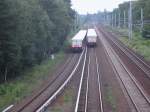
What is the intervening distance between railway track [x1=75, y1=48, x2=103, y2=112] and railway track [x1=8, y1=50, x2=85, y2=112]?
5.02ft

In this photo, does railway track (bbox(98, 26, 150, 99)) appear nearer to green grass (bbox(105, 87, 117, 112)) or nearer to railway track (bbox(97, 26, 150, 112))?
railway track (bbox(97, 26, 150, 112))

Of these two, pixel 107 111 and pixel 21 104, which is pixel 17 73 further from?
pixel 107 111

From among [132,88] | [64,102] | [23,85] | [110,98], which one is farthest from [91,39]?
[64,102]

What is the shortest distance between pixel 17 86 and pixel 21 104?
5.66m

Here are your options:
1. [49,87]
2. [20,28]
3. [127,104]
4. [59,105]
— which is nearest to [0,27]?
[20,28]

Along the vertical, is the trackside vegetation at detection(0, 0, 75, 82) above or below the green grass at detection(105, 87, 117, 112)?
above

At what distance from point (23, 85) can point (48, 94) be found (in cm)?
374

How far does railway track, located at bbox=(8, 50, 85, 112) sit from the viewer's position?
2685 centimetres

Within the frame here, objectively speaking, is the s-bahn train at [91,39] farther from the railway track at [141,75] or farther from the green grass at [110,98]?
the green grass at [110,98]

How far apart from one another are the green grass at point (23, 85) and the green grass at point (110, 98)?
6.21m

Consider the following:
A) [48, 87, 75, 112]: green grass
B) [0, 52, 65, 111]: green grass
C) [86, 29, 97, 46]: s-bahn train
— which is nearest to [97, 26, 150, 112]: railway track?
→ [48, 87, 75, 112]: green grass

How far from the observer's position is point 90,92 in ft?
105

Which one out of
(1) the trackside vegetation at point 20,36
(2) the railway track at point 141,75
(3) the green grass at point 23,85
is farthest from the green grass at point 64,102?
(1) the trackside vegetation at point 20,36

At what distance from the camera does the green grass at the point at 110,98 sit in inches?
1060
